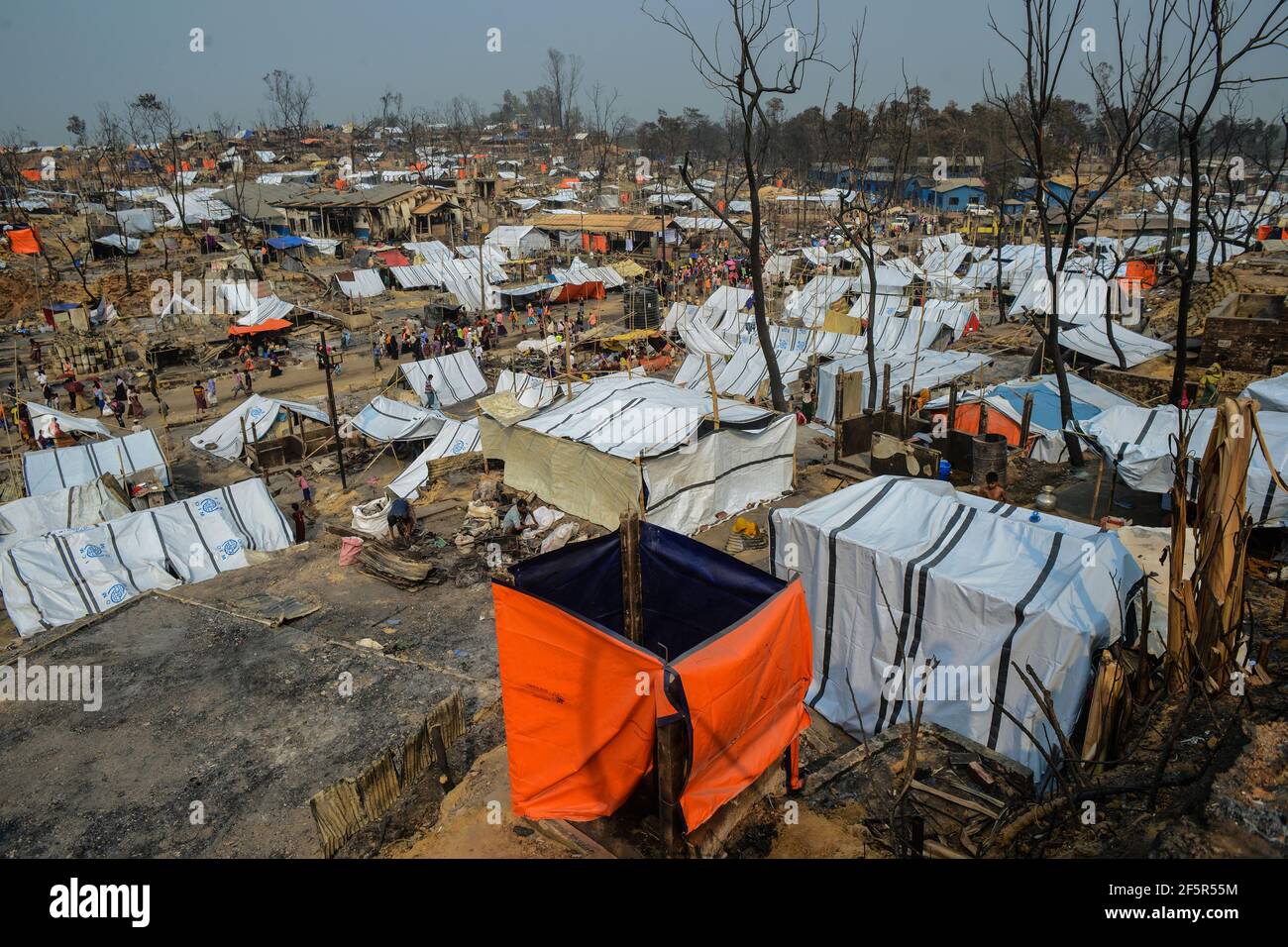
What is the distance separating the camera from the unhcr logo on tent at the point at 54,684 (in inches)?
316

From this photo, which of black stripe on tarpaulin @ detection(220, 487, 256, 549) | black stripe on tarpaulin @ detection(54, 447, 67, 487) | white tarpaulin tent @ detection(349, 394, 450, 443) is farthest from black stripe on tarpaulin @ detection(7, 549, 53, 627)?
white tarpaulin tent @ detection(349, 394, 450, 443)

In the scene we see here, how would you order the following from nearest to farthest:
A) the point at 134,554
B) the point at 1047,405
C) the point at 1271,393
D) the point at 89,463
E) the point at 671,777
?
the point at 671,777, the point at 1271,393, the point at 134,554, the point at 1047,405, the point at 89,463

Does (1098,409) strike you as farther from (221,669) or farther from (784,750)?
(221,669)

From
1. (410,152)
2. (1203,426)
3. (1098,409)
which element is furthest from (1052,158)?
(410,152)

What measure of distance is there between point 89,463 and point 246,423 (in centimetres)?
355

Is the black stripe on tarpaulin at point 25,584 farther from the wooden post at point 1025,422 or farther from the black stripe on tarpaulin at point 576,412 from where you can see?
the wooden post at point 1025,422

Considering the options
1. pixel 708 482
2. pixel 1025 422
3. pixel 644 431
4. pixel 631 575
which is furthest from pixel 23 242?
pixel 631 575

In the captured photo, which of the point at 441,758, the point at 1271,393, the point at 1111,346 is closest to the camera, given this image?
the point at 441,758

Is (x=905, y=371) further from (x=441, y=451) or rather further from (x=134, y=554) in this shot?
(x=134, y=554)

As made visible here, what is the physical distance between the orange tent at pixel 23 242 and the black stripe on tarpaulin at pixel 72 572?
40.5m

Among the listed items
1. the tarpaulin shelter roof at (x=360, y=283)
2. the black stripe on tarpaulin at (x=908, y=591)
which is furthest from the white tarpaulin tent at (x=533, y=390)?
the tarpaulin shelter roof at (x=360, y=283)

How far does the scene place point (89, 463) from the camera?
17188 mm

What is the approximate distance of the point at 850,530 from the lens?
765 cm
